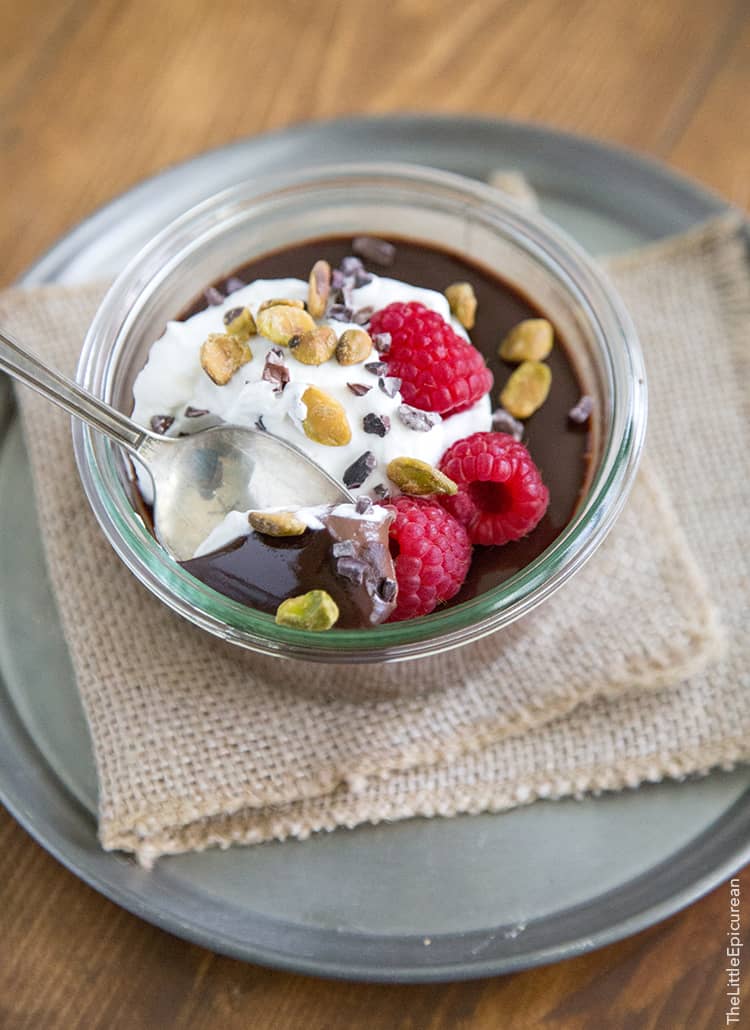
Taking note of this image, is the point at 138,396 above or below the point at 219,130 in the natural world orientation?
below

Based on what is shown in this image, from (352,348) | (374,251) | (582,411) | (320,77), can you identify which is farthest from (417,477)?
(320,77)

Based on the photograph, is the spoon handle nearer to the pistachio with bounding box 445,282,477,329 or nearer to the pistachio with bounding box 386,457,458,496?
the pistachio with bounding box 386,457,458,496

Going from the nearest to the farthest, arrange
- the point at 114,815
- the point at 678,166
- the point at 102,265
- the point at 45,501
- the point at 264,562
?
1. the point at 264,562
2. the point at 114,815
3. the point at 45,501
4. the point at 102,265
5. the point at 678,166

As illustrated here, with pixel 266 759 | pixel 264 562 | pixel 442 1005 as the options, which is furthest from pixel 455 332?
pixel 442 1005

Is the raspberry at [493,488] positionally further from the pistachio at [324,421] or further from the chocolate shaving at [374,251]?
the chocolate shaving at [374,251]

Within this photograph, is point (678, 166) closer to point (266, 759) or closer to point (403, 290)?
point (403, 290)

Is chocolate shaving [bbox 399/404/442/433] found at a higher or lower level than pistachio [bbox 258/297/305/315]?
lower

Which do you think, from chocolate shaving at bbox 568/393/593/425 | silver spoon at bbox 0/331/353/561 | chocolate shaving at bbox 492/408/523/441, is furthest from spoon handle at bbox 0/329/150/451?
chocolate shaving at bbox 568/393/593/425
